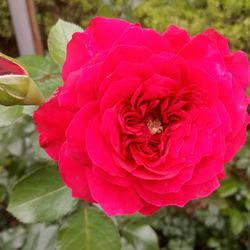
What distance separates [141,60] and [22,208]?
1.21ft

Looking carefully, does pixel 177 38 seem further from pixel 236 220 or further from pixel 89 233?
pixel 236 220

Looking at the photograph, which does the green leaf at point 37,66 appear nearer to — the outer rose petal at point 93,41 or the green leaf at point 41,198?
the green leaf at point 41,198

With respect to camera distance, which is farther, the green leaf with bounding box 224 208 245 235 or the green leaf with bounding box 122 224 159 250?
the green leaf with bounding box 224 208 245 235

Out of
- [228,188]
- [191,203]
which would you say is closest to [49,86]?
[228,188]

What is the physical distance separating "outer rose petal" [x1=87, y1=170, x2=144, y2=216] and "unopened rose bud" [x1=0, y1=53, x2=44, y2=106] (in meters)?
0.13

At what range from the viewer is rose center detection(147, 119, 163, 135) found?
51 centimetres

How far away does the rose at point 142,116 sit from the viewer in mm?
463

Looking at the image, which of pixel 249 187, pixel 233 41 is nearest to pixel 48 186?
pixel 249 187

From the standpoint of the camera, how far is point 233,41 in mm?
1669

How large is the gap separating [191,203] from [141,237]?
0.35 m

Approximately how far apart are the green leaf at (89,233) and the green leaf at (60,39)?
0.82 ft

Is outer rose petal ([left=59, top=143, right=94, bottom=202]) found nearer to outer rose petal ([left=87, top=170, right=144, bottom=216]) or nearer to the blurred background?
outer rose petal ([left=87, top=170, right=144, bottom=216])

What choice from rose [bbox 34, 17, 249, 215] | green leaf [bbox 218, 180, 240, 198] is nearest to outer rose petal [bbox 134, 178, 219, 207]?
rose [bbox 34, 17, 249, 215]

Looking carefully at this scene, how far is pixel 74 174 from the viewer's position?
50 cm
